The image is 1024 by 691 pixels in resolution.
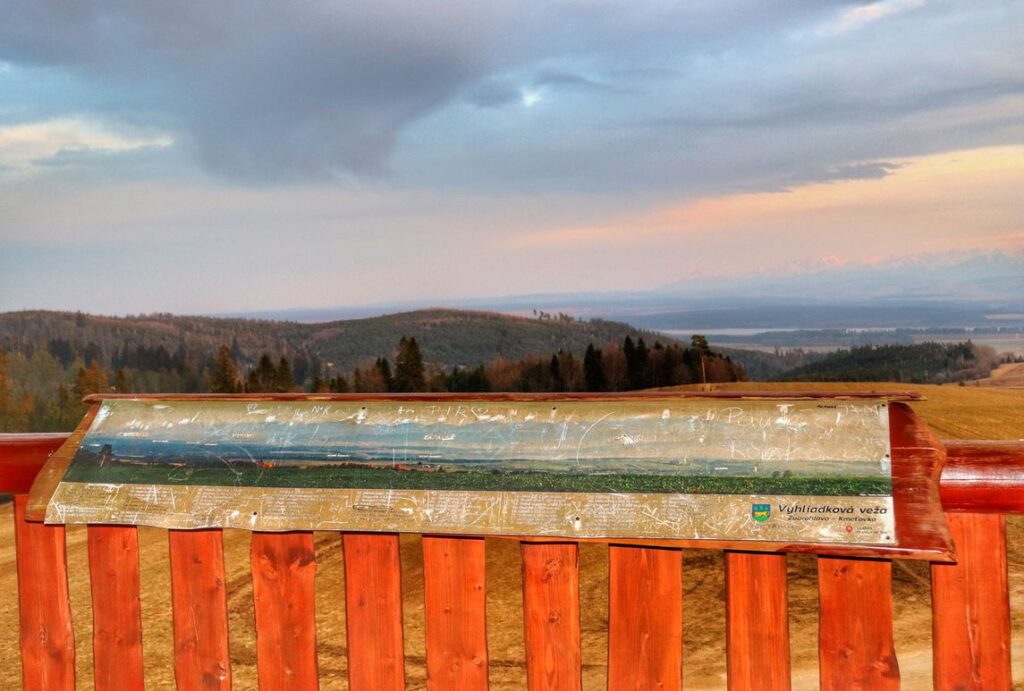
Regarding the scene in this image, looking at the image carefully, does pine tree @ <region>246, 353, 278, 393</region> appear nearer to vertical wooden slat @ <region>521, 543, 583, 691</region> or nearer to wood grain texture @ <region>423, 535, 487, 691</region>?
wood grain texture @ <region>423, 535, 487, 691</region>

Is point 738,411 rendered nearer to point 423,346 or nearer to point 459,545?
point 459,545

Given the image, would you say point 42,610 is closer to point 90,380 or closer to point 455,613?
point 455,613

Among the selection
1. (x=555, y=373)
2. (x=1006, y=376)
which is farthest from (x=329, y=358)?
(x=1006, y=376)

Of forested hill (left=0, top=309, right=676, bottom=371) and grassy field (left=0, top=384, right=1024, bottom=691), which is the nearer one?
grassy field (left=0, top=384, right=1024, bottom=691)

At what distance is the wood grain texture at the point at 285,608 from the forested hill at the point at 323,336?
24670mm

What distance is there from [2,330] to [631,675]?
44.3 meters

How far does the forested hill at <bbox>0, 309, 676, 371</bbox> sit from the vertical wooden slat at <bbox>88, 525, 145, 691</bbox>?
969 inches

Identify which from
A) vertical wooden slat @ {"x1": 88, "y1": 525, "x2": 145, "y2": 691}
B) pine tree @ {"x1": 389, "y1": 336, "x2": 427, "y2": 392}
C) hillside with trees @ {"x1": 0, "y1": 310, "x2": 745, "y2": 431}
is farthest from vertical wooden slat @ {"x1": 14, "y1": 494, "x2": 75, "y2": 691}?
pine tree @ {"x1": 389, "y1": 336, "x2": 427, "y2": 392}

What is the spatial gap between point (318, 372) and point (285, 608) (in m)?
31.9

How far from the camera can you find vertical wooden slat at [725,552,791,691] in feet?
8.22

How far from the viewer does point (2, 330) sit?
41.0m

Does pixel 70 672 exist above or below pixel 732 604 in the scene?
below

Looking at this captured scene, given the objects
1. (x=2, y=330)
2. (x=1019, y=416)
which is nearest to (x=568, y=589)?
(x=1019, y=416)

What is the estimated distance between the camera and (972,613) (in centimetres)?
248
